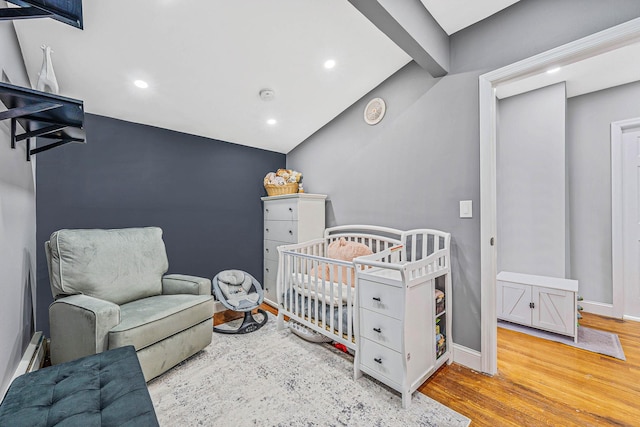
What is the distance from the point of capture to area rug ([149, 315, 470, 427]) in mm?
1447

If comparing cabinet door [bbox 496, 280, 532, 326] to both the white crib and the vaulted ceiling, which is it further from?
the vaulted ceiling

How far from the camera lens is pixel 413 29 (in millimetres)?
1666

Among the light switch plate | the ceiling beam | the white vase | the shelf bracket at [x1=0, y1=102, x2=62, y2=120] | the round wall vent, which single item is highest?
the ceiling beam

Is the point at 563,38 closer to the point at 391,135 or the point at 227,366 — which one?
the point at 391,135

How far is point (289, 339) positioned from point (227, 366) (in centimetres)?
58

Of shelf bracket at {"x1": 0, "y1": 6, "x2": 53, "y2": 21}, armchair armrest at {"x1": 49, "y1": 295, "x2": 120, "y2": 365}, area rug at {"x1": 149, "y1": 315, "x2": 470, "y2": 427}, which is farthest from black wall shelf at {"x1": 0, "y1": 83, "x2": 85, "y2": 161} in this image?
area rug at {"x1": 149, "y1": 315, "x2": 470, "y2": 427}

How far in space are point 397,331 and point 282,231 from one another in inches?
73.1

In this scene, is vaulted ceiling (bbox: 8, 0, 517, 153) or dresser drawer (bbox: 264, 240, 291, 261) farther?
dresser drawer (bbox: 264, 240, 291, 261)

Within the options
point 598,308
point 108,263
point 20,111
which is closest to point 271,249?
point 108,263

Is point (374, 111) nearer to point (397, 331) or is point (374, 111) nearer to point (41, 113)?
point (397, 331)

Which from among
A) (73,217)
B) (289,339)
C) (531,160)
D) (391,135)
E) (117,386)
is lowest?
(289,339)

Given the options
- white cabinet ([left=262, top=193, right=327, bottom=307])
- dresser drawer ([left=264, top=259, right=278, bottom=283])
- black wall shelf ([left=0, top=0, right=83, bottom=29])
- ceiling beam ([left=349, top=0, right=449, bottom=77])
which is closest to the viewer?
black wall shelf ([left=0, top=0, right=83, bottom=29])

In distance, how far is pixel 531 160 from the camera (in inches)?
109

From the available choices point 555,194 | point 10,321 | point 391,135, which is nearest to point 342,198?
point 391,135
